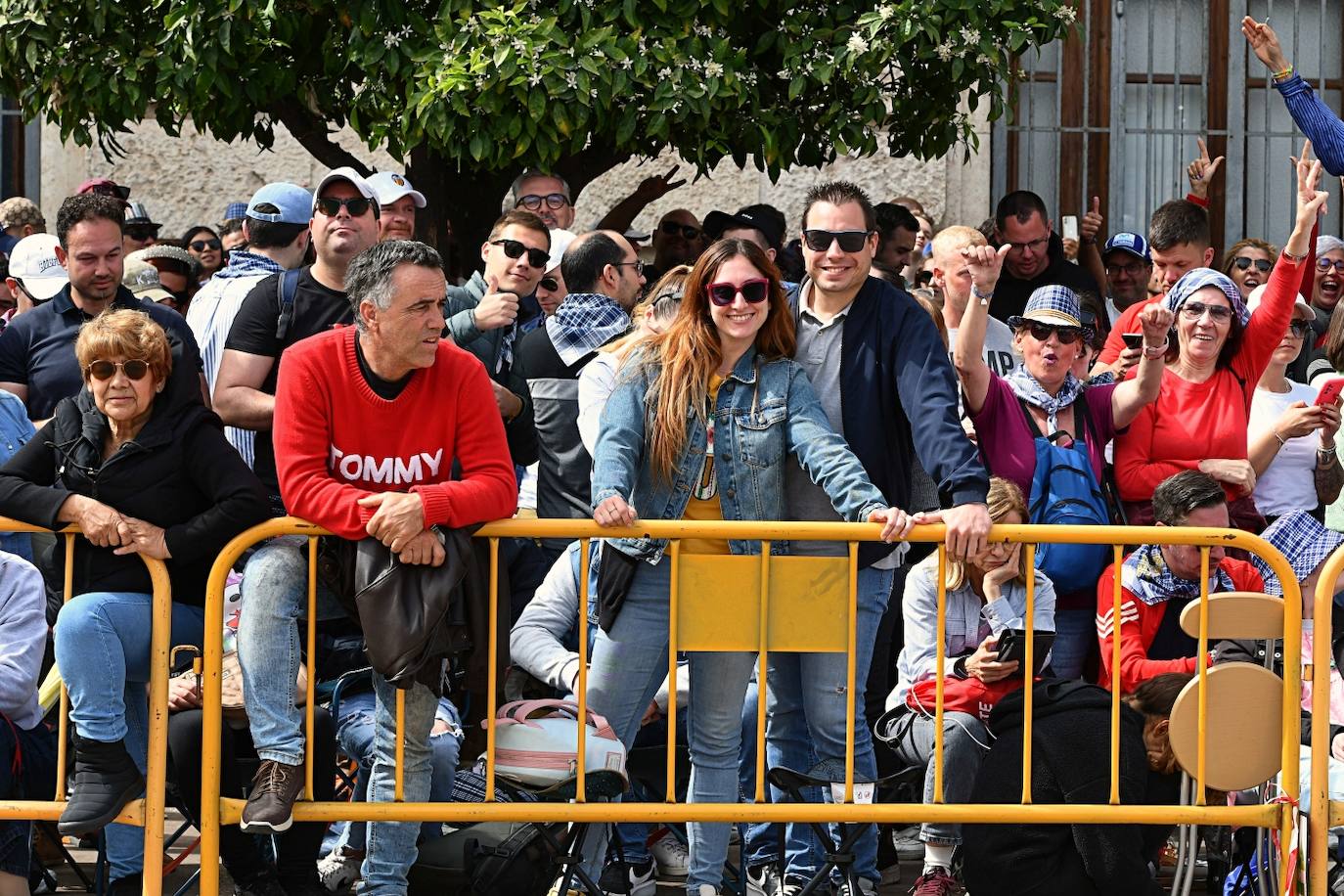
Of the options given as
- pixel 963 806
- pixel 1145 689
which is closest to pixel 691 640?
pixel 963 806

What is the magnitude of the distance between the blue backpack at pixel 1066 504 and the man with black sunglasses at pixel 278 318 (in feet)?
7.43

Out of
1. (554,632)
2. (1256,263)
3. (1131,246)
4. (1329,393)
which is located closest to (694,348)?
(554,632)

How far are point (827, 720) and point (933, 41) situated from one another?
9.51 ft

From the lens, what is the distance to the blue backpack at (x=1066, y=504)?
6.25m

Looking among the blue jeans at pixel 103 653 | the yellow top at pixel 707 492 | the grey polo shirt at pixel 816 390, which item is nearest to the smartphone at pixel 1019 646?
the grey polo shirt at pixel 816 390

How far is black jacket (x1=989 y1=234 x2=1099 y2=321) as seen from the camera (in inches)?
324

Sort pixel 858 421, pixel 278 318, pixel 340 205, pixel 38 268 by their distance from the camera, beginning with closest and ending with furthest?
pixel 858 421 → pixel 278 318 → pixel 340 205 → pixel 38 268

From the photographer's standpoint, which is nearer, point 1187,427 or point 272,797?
point 272,797

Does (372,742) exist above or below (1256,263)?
below

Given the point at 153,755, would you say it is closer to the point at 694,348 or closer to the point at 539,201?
the point at 694,348

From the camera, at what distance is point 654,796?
20.4 feet

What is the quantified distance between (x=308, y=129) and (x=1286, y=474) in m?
4.27

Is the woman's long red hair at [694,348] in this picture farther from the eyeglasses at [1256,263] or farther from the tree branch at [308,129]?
the eyeglasses at [1256,263]

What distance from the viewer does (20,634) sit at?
5445 millimetres
